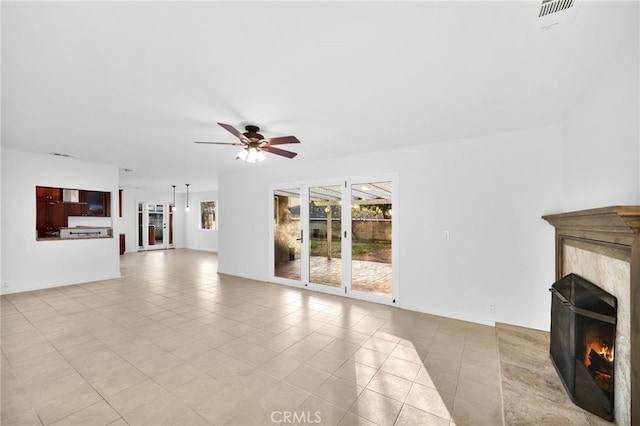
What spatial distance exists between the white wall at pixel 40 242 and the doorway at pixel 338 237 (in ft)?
12.9

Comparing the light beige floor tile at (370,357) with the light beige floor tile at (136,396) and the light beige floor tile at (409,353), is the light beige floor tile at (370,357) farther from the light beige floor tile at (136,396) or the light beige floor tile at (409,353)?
the light beige floor tile at (136,396)

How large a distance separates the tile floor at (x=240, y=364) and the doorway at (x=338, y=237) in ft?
2.09

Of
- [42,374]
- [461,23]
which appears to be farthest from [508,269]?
[42,374]

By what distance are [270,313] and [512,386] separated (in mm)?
3023

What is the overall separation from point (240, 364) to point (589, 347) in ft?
9.29

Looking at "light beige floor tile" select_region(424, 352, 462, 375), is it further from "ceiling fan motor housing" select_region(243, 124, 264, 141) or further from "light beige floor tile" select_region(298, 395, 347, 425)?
"ceiling fan motor housing" select_region(243, 124, 264, 141)

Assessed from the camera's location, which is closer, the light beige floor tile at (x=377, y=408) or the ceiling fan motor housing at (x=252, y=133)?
the light beige floor tile at (x=377, y=408)

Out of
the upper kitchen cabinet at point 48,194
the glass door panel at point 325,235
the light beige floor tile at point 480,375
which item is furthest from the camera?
the upper kitchen cabinet at point 48,194

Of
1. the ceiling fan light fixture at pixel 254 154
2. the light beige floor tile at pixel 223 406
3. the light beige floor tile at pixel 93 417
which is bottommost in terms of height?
the light beige floor tile at pixel 223 406

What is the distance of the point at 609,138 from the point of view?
6.59 ft

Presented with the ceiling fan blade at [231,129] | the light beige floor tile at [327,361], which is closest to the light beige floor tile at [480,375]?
the light beige floor tile at [327,361]

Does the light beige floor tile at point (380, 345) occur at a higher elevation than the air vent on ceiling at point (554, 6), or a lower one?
lower

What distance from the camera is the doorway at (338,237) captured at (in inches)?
183

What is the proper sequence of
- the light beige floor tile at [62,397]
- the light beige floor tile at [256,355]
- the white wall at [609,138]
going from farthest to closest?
1. the light beige floor tile at [256,355]
2. the light beige floor tile at [62,397]
3. the white wall at [609,138]
